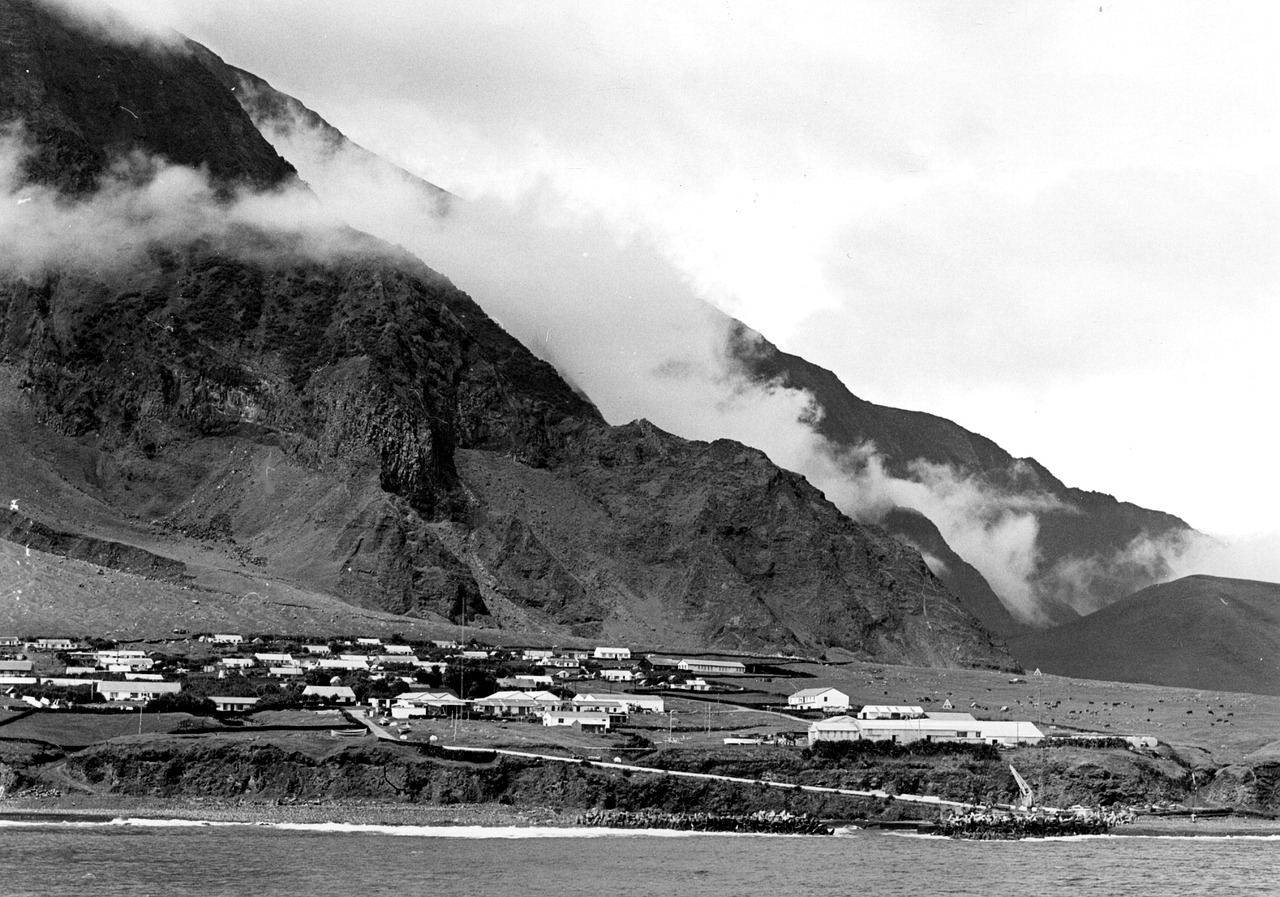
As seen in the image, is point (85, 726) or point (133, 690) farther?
point (133, 690)

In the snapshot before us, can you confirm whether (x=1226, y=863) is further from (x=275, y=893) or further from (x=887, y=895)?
(x=275, y=893)

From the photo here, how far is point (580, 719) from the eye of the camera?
564 ft

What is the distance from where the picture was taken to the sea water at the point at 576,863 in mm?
100750

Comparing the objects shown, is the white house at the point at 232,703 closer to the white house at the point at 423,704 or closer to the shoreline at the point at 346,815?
the white house at the point at 423,704

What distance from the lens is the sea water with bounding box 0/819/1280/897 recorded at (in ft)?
331

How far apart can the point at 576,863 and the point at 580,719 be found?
202 feet

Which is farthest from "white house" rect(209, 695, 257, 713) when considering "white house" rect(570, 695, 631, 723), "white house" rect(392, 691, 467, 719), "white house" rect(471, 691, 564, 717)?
"white house" rect(570, 695, 631, 723)

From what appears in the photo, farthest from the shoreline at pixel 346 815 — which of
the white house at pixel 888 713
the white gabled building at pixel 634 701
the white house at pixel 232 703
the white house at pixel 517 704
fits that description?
the white gabled building at pixel 634 701

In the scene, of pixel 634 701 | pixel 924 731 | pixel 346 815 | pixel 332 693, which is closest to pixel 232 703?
pixel 332 693

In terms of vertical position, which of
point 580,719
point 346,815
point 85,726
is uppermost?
point 580,719

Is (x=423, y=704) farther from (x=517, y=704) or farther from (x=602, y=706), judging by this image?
(x=602, y=706)

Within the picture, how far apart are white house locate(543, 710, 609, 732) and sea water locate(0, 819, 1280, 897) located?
1673 inches

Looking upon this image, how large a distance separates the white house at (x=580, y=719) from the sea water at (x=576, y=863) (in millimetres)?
42503

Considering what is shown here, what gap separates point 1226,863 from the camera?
116062 millimetres
